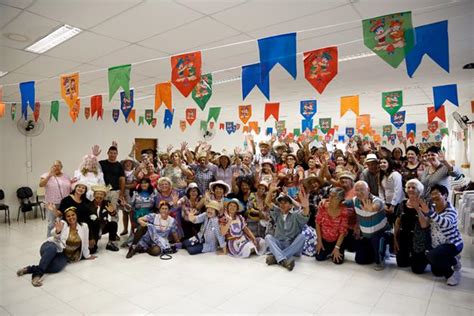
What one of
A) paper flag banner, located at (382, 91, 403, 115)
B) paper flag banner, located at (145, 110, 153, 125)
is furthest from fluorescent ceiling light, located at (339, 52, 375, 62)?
paper flag banner, located at (145, 110, 153, 125)

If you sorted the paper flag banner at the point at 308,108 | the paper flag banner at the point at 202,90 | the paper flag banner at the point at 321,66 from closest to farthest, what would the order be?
the paper flag banner at the point at 321,66 < the paper flag banner at the point at 202,90 < the paper flag banner at the point at 308,108

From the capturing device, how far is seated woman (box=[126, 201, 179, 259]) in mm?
4387

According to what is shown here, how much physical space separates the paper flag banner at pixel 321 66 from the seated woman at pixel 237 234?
206 centimetres

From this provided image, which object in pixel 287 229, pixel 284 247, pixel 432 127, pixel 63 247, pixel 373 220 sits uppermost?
pixel 432 127

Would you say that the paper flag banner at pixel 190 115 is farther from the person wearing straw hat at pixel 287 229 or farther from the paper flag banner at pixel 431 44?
the paper flag banner at pixel 431 44

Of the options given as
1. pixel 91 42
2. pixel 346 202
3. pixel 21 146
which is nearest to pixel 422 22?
pixel 346 202

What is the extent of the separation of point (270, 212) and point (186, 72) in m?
2.30

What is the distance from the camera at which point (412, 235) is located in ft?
11.8

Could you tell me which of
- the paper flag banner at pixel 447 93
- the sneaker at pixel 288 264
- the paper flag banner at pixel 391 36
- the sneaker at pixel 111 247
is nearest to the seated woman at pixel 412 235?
the sneaker at pixel 288 264

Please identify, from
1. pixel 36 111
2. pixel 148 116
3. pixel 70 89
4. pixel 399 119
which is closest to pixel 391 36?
pixel 70 89

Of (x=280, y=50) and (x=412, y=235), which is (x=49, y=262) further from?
(x=412, y=235)

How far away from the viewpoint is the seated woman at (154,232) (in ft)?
14.4

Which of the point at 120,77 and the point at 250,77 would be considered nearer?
the point at 120,77

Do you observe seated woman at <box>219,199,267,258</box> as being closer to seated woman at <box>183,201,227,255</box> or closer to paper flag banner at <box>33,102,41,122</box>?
seated woman at <box>183,201,227,255</box>
